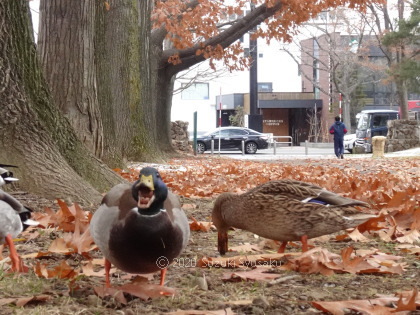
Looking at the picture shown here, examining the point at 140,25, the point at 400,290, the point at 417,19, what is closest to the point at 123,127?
the point at 140,25

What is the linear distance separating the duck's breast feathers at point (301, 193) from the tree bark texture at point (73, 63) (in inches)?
188

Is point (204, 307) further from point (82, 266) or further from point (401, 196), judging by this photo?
point (401, 196)

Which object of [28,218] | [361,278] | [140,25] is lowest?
[361,278]

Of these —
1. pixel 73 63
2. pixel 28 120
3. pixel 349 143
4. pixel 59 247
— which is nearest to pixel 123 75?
pixel 73 63

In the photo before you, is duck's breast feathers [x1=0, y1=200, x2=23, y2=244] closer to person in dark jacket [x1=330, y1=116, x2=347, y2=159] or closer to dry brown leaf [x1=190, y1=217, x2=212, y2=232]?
dry brown leaf [x1=190, y1=217, x2=212, y2=232]

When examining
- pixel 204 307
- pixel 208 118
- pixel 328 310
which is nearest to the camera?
pixel 328 310

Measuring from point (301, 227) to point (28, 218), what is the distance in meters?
1.55

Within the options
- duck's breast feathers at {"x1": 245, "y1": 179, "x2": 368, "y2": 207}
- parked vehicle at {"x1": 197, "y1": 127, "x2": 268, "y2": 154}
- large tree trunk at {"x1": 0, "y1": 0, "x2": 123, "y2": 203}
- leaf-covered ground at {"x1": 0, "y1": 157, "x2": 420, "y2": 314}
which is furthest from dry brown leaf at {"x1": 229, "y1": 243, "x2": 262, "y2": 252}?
parked vehicle at {"x1": 197, "y1": 127, "x2": 268, "y2": 154}

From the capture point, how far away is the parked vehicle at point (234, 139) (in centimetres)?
3966

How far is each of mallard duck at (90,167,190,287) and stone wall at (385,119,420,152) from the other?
107ft

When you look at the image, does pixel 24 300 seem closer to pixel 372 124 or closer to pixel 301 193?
pixel 301 193

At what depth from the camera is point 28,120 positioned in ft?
18.0

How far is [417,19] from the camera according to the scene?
29719 millimetres

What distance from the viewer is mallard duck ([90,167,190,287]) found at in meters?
2.44
